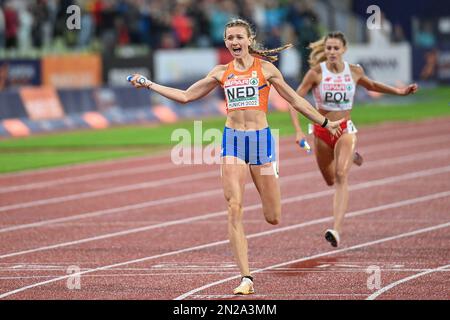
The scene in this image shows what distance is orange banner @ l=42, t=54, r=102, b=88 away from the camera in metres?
28.7

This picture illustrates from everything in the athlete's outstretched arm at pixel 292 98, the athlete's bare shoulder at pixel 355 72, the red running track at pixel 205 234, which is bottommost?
the red running track at pixel 205 234

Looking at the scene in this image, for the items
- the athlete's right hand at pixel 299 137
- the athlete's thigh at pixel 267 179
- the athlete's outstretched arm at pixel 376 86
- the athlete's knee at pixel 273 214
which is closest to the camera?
the athlete's thigh at pixel 267 179

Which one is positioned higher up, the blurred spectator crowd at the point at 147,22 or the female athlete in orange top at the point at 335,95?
the blurred spectator crowd at the point at 147,22

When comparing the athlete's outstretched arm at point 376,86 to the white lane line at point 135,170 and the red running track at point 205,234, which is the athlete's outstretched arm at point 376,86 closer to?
the red running track at point 205,234

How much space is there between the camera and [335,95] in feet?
42.4

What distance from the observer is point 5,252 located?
40.4ft

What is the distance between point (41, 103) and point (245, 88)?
17.1 metres

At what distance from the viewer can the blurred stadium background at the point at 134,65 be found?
85.0 feet

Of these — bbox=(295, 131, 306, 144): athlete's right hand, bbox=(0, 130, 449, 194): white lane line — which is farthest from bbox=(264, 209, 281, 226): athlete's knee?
bbox=(0, 130, 449, 194): white lane line

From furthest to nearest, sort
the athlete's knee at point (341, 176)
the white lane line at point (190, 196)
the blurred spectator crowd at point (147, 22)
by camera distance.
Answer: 1. the blurred spectator crowd at point (147, 22)
2. the white lane line at point (190, 196)
3. the athlete's knee at point (341, 176)

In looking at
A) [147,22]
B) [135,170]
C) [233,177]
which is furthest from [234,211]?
[147,22]

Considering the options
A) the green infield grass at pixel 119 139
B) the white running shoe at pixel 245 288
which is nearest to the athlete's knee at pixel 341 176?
the white running shoe at pixel 245 288

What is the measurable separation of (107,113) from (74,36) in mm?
2469

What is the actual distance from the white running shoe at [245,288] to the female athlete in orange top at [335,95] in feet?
10.2
